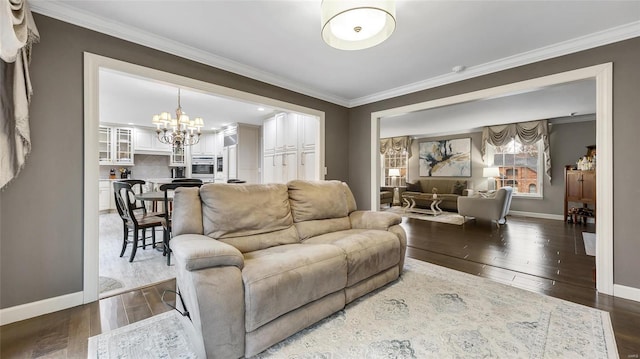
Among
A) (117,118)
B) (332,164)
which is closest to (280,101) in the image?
(332,164)

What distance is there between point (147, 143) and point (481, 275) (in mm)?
8225

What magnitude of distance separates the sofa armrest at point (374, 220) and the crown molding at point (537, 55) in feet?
6.58

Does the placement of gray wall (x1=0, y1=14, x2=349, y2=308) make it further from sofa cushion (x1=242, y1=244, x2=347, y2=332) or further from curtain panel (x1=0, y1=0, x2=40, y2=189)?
sofa cushion (x1=242, y1=244, x2=347, y2=332)

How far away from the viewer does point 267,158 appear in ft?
18.4

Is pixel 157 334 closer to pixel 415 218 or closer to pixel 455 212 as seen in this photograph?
pixel 415 218

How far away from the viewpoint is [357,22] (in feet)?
6.01

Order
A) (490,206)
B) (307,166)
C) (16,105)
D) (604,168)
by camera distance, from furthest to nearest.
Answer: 1. (490,206)
2. (307,166)
3. (604,168)
4. (16,105)

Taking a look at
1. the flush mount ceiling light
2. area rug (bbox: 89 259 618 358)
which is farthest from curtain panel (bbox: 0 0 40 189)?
the flush mount ceiling light

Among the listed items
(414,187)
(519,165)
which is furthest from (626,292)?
(414,187)

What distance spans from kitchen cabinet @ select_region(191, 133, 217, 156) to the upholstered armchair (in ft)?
22.6

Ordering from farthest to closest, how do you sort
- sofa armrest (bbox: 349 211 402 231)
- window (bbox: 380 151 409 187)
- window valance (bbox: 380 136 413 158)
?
window (bbox: 380 151 409 187)
window valance (bbox: 380 136 413 158)
sofa armrest (bbox: 349 211 402 231)

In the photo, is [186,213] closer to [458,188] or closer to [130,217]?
[130,217]

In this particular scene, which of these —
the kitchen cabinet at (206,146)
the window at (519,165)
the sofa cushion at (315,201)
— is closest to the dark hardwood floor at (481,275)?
the sofa cushion at (315,201)

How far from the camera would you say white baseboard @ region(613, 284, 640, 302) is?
226 centimetres
